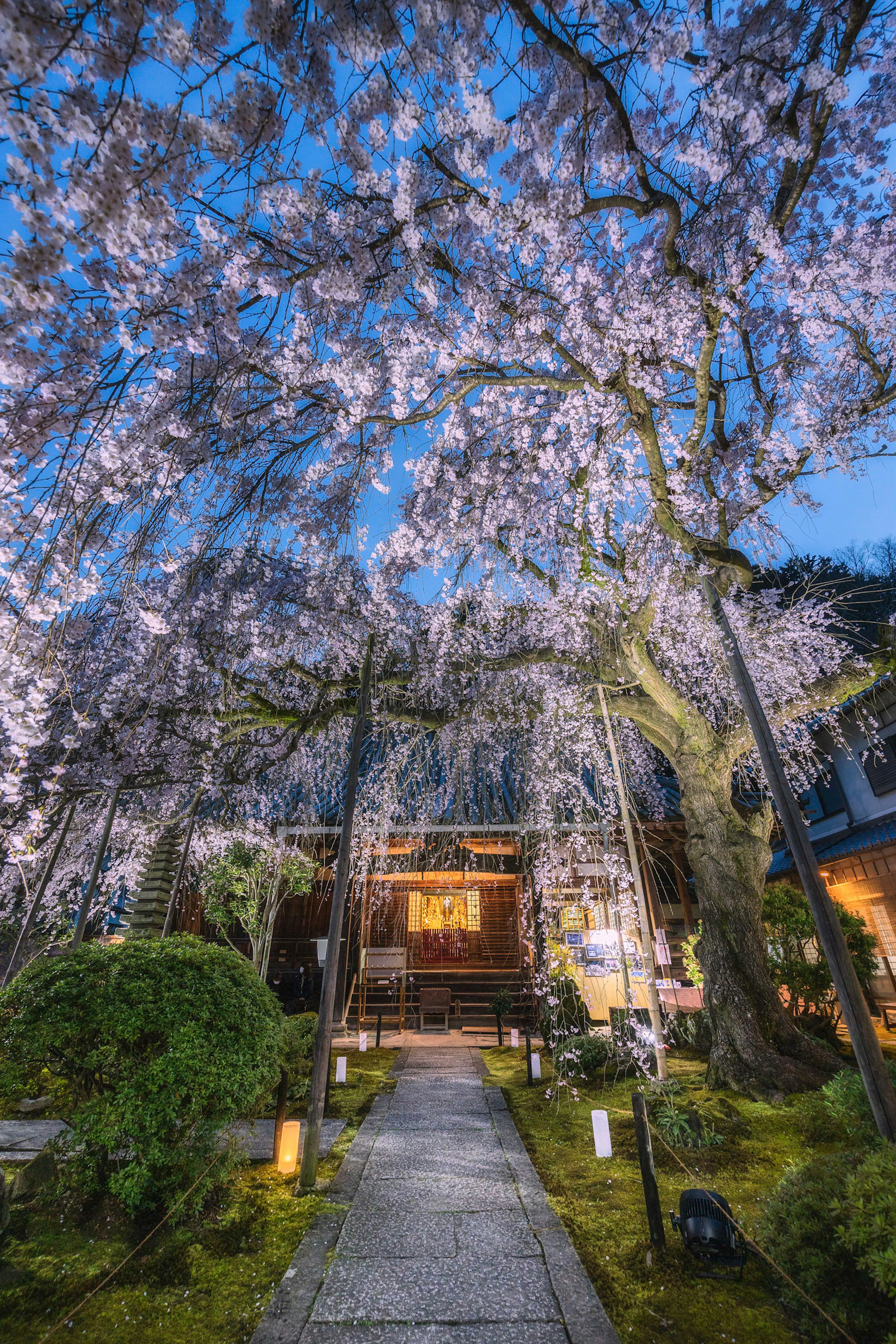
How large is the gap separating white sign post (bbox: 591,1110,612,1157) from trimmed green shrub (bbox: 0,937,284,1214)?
299 centimetres

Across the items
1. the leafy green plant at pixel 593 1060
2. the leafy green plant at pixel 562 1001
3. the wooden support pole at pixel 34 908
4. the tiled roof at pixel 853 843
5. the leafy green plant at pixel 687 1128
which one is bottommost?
the leafy green plant at pixel 687 1128

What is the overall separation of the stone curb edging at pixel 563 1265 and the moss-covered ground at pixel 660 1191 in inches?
2.7

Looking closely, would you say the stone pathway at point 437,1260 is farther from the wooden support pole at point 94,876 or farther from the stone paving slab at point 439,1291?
the wooden support pole at point 94,876

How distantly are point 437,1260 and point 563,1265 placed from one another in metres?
0.75

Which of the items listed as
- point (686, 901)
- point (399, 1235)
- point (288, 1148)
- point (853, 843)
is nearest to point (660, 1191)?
point (399, 1235)

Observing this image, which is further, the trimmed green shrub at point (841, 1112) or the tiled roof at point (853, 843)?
the tiled roof at point (853, 843)

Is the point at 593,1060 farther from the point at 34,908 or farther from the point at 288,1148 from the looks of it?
the point at 34,908

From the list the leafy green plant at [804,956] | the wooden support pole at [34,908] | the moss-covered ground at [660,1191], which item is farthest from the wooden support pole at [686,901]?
the wooden support pole at [34,908]

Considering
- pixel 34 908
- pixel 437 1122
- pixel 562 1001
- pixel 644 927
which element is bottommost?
pixel 437 1122

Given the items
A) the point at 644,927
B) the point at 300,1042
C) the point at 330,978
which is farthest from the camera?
the point at 300,1042

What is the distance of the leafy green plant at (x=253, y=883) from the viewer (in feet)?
36.1

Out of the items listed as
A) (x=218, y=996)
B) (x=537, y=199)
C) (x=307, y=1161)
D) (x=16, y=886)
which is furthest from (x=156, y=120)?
(x=16, y=886)

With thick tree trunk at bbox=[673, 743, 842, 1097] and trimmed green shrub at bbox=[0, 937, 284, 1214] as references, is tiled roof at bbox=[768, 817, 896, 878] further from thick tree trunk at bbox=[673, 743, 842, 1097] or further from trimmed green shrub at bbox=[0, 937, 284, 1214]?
trimmed green shrub at bbox=[0, 937, 284, 1214]

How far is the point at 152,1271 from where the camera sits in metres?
3.14
